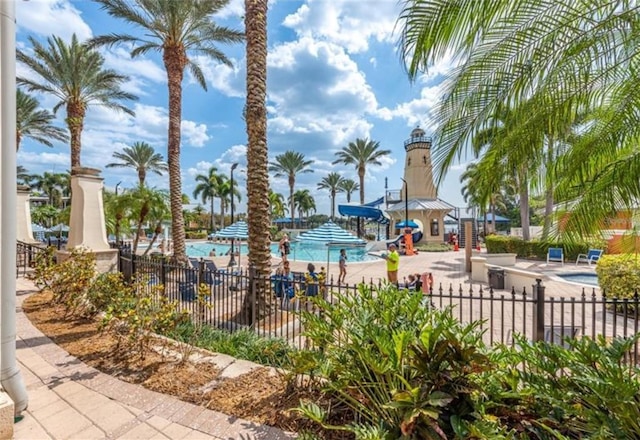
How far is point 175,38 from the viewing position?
43.6 ft

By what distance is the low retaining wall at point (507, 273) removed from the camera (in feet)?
34.3

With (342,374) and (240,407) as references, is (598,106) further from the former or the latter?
(240,407)

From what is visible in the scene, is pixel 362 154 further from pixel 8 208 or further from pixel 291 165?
pixel 8 208

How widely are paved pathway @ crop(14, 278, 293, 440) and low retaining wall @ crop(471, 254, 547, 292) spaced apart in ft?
26.8

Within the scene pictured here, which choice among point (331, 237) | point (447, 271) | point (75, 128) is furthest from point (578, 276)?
point (75, 128)

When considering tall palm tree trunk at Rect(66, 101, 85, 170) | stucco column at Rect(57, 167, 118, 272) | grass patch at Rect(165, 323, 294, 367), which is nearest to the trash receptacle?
grass patch at Rect(165, 323, 294, 367)

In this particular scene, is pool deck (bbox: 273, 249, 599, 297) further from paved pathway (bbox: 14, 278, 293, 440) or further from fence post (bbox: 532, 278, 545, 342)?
paved pathway (bbox: 14, 278, 293, 440)

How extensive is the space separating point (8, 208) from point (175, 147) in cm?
1196

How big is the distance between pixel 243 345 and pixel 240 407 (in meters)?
1.64

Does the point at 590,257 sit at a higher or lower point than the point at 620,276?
lower

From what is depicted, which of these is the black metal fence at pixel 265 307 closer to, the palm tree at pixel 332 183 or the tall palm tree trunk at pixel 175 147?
the tall palm tree trunk at pixel 175 147

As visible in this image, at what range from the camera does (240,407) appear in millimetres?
3031

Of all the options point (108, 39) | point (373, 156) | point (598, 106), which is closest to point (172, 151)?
point (108, 39)

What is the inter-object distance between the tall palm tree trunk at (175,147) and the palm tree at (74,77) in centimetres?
666
